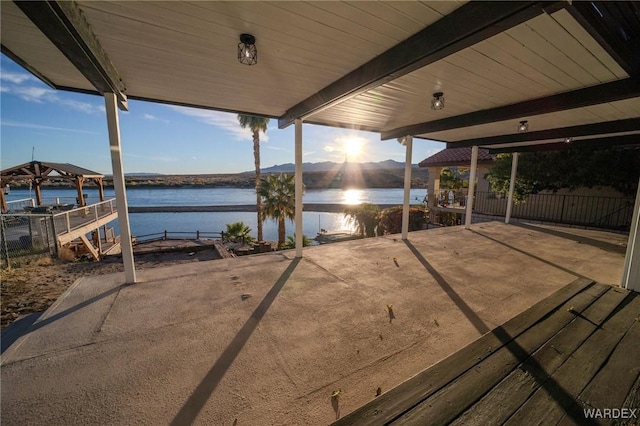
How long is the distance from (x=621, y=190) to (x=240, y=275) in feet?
46.9

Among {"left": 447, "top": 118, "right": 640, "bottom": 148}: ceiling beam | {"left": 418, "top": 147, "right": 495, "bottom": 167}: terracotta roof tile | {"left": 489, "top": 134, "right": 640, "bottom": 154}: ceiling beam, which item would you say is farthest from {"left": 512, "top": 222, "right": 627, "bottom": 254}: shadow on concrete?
{"left": 418, "top": 147, "right": 495, "bottom": 167}: terracotta roof tile

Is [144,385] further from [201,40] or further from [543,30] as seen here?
[543,30]

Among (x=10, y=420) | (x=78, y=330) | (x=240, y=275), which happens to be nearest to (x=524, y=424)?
(x=10, y=420)

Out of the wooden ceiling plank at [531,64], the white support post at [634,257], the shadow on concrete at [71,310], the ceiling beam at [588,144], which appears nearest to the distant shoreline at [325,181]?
the ceiling beam at [588,144]

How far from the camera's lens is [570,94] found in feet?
12.9

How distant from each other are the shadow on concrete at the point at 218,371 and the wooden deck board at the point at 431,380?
1.06 metres

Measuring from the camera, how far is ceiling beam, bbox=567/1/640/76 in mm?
2004

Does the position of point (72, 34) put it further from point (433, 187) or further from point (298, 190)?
point (433, 187)

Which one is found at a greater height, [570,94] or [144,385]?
[570,94]

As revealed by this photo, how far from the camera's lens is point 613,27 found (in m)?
2.44

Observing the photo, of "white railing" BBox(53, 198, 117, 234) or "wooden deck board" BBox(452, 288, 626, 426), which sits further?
"white railing" BBox(53, 198, 117, 234)

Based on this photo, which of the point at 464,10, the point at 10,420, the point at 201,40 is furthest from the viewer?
the point at 201,40

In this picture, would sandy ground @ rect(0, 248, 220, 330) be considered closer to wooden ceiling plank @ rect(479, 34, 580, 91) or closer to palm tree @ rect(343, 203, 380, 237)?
wooden ceiling plank @ rect(479, 34, 580, 91)

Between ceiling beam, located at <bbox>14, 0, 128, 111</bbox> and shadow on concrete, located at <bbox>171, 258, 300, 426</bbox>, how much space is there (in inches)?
117
